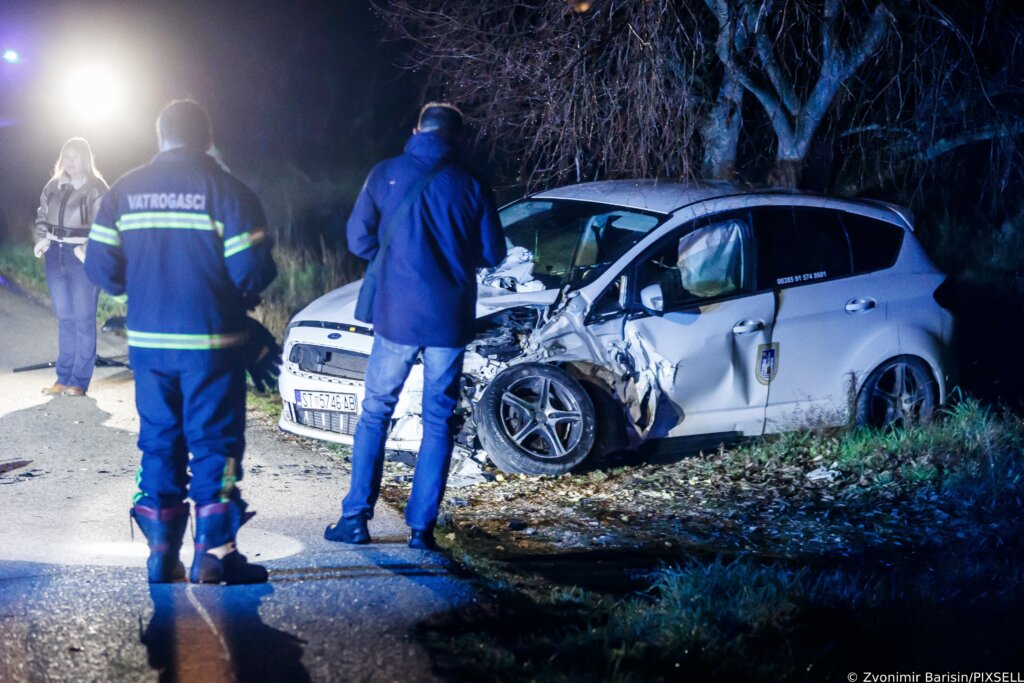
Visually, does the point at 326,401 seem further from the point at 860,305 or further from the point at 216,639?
the point at 860,305

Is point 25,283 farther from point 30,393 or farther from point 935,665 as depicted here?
point 935,665

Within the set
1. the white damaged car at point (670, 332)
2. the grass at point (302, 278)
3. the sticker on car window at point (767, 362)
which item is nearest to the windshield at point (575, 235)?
the white damaged car at point (670, 332)

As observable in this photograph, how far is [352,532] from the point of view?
16.2 ft

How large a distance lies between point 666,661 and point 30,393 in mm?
5782

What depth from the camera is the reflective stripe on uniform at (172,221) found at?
414 cm

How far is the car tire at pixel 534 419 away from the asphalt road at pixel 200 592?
82cm

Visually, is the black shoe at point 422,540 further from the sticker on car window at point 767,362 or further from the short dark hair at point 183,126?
the sticker on car window at point 767,362

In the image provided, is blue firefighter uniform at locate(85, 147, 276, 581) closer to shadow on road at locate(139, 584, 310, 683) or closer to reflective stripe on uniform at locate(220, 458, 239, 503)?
reflective stripe on uniform at locate(220, 458, 239, 503)

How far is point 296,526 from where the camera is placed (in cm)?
523

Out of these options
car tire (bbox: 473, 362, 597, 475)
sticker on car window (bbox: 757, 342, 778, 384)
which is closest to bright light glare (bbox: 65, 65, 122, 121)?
car tire (bbox: 473, 362, 597, 475)

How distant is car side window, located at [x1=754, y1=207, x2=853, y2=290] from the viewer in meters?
6.77

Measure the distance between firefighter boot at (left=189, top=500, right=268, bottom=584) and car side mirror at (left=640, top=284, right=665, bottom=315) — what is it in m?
2.75

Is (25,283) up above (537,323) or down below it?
below

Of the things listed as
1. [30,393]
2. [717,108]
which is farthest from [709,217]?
[30,393]
